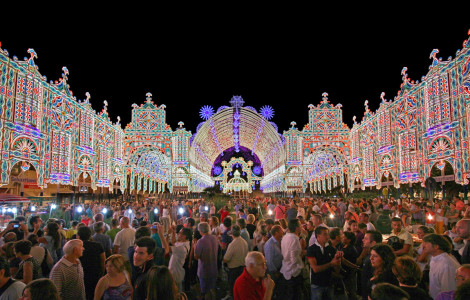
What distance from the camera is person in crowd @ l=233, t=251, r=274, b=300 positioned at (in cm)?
397

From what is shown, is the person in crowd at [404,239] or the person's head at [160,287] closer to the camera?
the person's head at [160,287]

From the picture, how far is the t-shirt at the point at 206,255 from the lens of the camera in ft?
21.7

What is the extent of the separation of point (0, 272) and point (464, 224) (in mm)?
6279

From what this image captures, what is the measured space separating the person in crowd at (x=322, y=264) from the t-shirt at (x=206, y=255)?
196 centimetres

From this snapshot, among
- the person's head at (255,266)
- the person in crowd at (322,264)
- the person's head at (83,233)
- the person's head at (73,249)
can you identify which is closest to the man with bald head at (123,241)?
the person's head at (83,233)

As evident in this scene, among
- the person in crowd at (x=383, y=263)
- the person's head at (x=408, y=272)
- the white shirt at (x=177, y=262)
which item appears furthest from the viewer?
the white shirt at (x=177, y=262)

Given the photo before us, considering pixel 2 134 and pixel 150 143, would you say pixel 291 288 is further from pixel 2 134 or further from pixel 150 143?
pixel 150 143

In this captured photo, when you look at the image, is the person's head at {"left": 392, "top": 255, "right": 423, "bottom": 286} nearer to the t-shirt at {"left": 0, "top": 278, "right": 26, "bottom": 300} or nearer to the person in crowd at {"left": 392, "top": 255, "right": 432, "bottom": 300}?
the person in crowd at {"left": 392, "top": 255, "right": 432, "bottom": 300}

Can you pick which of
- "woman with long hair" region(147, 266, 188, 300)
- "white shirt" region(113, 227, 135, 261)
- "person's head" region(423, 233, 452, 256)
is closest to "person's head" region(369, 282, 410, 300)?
"woman with long hair" region(147, 266, 188, 300)

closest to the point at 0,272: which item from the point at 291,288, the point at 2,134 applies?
the point at 291,288

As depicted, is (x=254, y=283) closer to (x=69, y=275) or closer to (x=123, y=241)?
(x=69, y=275)

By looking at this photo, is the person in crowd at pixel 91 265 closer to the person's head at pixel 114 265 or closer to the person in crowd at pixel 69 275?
the person in crowd at pixel 69 275

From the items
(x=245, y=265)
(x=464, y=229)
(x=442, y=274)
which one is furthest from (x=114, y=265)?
(x=464, y=229)

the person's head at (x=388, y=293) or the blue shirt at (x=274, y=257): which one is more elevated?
the person's head at (x=388, y=293)
